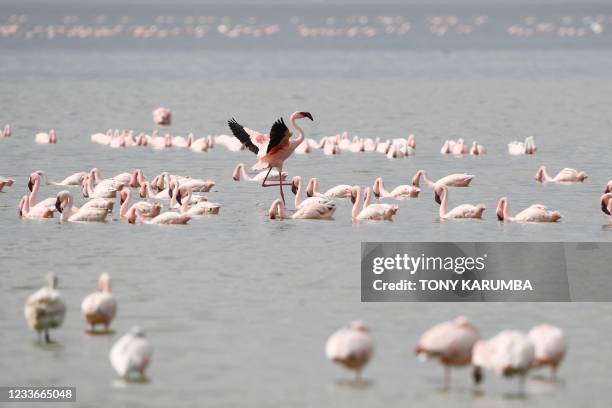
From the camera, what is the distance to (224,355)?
48.4ft

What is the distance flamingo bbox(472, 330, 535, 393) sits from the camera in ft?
42.5

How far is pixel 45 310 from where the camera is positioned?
14.7 m

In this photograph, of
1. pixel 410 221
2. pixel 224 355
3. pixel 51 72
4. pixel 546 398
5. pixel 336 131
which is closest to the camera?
pixel 546 398

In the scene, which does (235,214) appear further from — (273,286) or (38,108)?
(38,108)

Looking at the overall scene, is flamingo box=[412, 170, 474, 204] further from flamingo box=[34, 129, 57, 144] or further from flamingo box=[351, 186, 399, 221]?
flamingo box=[34, 129, 57, 144]

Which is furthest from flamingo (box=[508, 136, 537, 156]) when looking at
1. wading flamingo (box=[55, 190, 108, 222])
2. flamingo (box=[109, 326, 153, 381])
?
flamingo (box=[109, 326, 153, 381])

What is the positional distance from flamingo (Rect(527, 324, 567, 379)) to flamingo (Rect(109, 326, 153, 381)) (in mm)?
3688

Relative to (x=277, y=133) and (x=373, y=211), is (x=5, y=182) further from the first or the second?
(x=373, y=211)

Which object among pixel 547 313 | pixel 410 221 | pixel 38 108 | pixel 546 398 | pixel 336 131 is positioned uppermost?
pixel 38 108

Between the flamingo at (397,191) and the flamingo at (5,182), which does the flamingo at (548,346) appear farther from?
the flamingo at (5,182)

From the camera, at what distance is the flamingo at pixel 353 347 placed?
43.5 feet

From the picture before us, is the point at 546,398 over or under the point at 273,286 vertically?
under

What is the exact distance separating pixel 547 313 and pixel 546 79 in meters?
66.9

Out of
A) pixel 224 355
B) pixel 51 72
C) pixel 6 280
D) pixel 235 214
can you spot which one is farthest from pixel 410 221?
pixel 51 72
